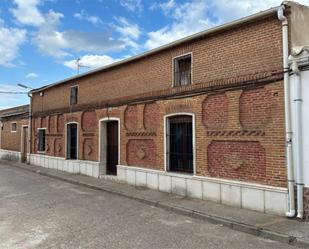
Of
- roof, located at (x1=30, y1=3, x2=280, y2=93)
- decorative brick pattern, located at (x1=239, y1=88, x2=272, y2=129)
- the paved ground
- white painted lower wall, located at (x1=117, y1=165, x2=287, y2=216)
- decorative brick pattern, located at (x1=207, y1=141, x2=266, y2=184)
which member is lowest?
the paved ground

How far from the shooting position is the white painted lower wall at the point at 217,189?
7.37 meters

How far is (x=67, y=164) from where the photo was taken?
639 inches

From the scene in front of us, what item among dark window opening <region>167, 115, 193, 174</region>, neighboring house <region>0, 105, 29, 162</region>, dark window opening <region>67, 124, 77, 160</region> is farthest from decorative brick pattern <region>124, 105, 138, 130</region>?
neighboring house <region>0, 105, 29, 162</region>

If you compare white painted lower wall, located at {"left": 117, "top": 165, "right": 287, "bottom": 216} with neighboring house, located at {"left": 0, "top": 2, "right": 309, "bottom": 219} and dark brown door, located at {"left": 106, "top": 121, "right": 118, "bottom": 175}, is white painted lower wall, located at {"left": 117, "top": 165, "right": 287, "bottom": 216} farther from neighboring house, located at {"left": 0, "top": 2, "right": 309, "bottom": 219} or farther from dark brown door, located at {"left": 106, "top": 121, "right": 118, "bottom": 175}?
dark brown door, located at {"left": 106, "top": 121, "right": 118, "bottom": 175}

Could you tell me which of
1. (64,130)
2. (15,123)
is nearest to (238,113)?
(64,130)

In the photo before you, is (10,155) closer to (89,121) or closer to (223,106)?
A: (89,121)

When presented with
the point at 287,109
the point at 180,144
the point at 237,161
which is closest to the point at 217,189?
the point at 237,161

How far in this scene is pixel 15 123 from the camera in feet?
76.0

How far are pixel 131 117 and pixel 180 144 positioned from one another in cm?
268

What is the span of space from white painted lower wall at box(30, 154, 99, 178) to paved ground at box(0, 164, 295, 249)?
385cm

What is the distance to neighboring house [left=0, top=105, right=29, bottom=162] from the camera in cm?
2169

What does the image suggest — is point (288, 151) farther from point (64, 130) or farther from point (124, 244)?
point (64, 130)

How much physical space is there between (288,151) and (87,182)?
8141 mm

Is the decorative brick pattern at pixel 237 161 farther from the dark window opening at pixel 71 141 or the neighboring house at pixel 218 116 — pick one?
the dark window opening at pixel 71 141
